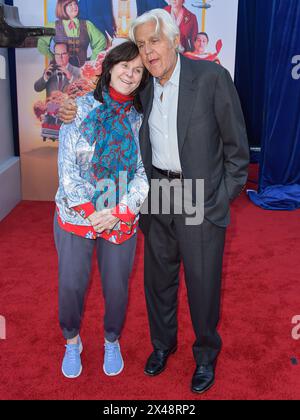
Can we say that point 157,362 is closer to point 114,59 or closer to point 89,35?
point 114,59

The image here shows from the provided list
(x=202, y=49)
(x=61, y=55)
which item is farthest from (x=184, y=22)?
(x=61, y=55)

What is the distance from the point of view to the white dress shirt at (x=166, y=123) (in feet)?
6.75

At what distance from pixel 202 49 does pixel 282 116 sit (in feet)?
3.70

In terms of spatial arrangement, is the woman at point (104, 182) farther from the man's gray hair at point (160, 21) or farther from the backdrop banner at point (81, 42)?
the backdrop banner at point (81, 42)

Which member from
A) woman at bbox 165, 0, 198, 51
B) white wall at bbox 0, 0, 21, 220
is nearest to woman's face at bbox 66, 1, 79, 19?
white wall at bbox 0, 0, 21, 220

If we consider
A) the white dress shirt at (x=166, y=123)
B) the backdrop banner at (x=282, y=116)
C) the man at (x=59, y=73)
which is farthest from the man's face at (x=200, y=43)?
the white dress shirt at (x=166, y=123)

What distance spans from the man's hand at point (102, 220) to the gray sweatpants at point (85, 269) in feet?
0.34

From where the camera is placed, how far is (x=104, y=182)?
211 centimetres

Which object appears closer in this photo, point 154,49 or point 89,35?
point 154,49

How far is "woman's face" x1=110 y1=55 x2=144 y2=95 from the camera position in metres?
1.99

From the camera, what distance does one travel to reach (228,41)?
4582mm

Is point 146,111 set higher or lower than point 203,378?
higher

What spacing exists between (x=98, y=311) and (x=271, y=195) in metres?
2.62
